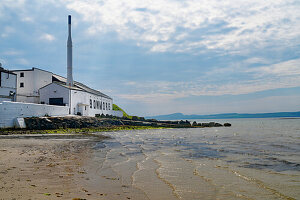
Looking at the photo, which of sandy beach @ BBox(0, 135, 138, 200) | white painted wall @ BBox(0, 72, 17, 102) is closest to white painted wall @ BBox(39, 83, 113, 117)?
white painted wall @ BBox(0, 72, 17, 102)

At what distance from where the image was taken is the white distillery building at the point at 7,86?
4128 centimetres

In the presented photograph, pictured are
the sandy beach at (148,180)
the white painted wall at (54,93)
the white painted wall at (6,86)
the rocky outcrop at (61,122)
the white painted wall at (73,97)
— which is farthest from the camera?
the white painted wall at (73,97)

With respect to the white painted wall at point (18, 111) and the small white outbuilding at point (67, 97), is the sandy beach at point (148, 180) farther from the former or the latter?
the small white outbuilding at point (67, 97)

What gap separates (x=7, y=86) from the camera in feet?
140

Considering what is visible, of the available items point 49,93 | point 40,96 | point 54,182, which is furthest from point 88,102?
point 54,182

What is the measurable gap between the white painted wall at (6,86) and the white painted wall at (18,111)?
8218mm

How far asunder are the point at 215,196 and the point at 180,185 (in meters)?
1.17

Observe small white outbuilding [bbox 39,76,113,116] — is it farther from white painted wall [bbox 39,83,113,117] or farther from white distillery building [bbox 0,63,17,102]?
white distillery building [bbox 0,63,17,102]

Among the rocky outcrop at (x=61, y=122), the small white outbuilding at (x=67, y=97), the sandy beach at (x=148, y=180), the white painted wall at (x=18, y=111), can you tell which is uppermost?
the small white outbuilding at (x=67, y=97)

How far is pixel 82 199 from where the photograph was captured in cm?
515

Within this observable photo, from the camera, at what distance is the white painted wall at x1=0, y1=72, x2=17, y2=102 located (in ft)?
135

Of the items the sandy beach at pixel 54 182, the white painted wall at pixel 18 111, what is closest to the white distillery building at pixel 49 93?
the white painted wall at pixel 18 111

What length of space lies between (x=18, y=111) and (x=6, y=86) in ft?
39.8

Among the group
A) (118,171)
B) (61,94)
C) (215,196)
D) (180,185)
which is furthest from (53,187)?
(61,94)
